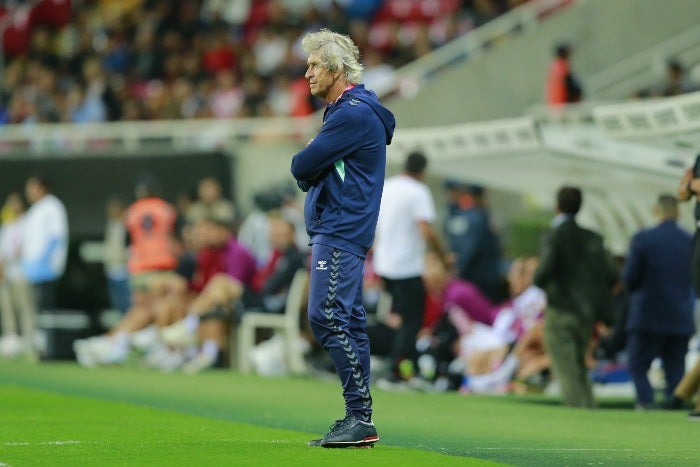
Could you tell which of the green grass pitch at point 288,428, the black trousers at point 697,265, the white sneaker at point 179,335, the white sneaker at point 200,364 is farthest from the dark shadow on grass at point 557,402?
the white sneaker at point 179,335

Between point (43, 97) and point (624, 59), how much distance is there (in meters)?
10.6

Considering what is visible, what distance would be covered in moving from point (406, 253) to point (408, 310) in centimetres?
53

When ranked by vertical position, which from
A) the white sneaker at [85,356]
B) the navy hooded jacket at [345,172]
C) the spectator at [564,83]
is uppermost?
the spectator at [564,83]

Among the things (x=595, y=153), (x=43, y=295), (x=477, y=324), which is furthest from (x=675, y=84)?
(x=43, y=295)

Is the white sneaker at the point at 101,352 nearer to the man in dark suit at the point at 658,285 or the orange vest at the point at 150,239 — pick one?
the orange vest at the point at 150,239

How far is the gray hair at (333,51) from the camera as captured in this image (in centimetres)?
904

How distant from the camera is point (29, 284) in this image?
2127 cm

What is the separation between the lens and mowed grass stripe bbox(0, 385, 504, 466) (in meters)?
8.40

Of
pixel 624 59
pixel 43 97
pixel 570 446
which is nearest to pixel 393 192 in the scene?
pixel 570 446

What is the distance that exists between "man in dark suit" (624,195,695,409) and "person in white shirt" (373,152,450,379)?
8.02 feet

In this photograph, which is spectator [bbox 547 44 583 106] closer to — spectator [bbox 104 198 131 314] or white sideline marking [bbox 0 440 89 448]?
spectator [bbox 104 198 131 314]

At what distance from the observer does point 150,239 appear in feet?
66.9

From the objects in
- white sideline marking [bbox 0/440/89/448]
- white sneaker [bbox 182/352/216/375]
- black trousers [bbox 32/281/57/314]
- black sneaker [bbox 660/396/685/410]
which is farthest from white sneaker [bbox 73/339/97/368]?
white sideline marking [bbox 0/440/89/448]

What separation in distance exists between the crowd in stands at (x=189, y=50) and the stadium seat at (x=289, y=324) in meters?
8.28
